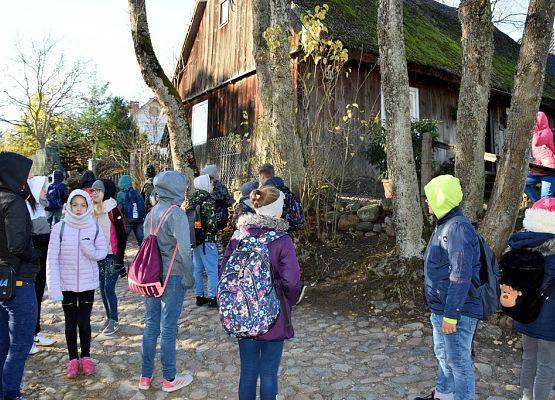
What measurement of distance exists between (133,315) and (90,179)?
1.91 meters

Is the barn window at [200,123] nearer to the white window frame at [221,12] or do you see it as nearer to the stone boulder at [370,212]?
the white window frame at [221,12]

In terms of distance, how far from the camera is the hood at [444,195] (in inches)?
131

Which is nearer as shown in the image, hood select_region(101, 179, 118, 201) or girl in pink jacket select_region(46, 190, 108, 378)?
girl in pink jacket select_region(46, 190, 108, 378)

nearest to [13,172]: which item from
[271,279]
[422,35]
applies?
[271,279]

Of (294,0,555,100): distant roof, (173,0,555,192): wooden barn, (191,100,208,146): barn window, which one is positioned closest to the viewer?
(294,0,555,100): distant roof

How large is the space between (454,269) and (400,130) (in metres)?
3.45

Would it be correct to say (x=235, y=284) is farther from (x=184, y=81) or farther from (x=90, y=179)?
(x=184, y=81)

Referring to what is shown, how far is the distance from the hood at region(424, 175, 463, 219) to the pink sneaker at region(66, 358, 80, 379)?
3.47m

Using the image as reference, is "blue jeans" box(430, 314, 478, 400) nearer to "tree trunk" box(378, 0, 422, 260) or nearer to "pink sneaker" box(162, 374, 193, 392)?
"pink sneaker" box(162, 374, 193, 392)

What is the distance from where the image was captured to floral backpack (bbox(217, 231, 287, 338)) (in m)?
3.03

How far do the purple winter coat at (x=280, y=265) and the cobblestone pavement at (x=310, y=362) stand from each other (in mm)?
1213

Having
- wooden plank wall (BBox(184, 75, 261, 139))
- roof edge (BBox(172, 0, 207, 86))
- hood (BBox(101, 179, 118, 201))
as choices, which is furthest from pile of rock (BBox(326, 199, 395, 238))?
roof edge (BBox(172, 0, 207, 86))

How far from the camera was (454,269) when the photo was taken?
319 centimetres

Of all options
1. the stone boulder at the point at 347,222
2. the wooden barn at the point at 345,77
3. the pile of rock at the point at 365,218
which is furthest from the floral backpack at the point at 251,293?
the wooden barn at the point at 345,77
